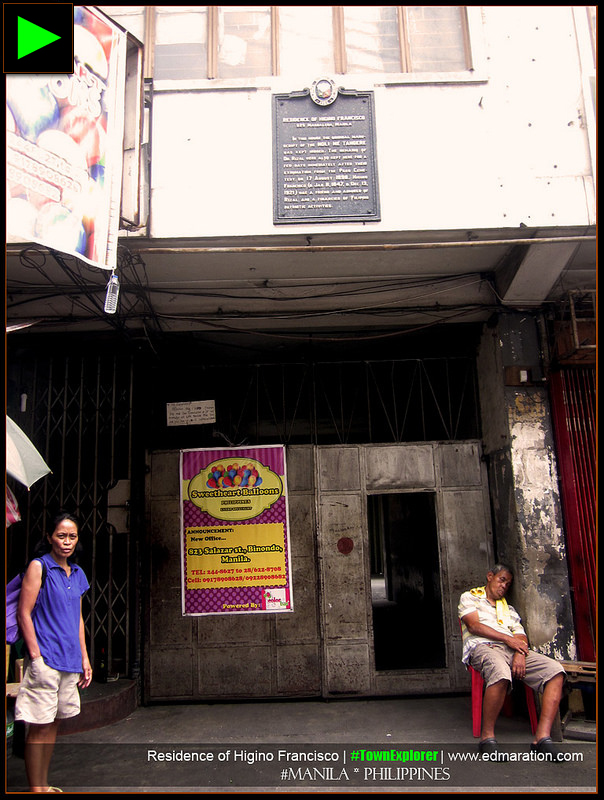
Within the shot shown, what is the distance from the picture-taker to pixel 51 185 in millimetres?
3590

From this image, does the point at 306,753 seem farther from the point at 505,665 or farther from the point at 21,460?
the point at 21,460

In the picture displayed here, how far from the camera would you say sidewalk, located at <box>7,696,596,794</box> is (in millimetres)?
3738

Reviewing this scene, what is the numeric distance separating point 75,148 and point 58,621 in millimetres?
3064

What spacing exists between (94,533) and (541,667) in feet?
13.9

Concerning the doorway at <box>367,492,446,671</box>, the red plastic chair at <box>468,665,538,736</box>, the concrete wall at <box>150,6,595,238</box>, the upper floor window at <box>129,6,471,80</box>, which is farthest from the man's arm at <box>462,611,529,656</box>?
the upper floor window at <box>129,6,471,80</box>

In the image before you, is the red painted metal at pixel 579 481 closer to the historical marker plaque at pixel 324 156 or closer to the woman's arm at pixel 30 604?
the historical marker plaque at pixel 324 156

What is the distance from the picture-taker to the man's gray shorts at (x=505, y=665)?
422 centimetres

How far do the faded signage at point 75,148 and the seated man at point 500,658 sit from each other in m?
3.83

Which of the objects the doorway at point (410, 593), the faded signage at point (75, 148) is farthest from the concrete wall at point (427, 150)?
the doorway at point (410, 593)

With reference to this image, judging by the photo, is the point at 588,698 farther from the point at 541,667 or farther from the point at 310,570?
the point at 310,570

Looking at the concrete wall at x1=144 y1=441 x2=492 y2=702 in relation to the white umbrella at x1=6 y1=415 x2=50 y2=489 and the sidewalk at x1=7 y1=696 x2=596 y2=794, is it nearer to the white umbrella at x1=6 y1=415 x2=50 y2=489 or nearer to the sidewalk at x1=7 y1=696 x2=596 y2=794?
the sidewalk at x1=7 y1=696 x2=596 y2=794

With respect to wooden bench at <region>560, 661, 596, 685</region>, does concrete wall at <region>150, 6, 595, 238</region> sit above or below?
above

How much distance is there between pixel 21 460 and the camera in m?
3.57

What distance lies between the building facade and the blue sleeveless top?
6.89 ft
